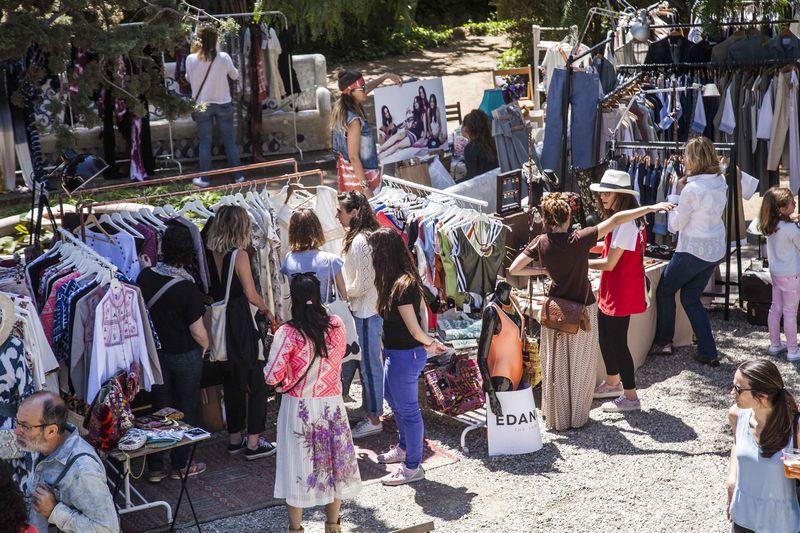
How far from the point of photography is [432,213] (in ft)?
25.9

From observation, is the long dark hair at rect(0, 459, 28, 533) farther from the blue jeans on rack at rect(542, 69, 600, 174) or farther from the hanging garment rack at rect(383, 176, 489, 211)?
the blue jeans on rack at rect(542, 69, 600, 174)

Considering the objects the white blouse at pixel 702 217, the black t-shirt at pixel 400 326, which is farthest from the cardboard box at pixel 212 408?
the white blouse at pixel 702 217

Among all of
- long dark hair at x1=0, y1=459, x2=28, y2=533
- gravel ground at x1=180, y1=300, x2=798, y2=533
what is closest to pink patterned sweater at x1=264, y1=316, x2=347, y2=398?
gravel ground at x1=180, y1=300, x2=798, y2=533

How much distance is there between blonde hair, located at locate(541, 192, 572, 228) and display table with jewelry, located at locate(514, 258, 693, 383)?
919 millimetres

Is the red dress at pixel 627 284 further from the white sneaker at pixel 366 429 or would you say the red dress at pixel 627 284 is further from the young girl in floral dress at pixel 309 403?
the young girl in floral dress at pixel 309 403

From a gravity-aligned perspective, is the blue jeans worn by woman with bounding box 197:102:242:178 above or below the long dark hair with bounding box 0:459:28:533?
above

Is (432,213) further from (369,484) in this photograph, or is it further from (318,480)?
(318,480)

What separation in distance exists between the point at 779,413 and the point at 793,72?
632 cm

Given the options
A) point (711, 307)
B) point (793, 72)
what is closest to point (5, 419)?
point (711, 307)

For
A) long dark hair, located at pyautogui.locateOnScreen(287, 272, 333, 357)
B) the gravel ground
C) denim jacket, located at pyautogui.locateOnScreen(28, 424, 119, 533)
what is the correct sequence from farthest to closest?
the gravel ground → long dark hair, located at pyautogui.locateOnScreen(287, 272, 333, 357) → denim jacket, located at pyautogui.locateOnScreen(28, 424, 119, 533)

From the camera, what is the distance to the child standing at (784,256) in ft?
26.4

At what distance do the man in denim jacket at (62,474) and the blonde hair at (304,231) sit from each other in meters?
2.50

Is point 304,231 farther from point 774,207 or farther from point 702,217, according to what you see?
point 774,207

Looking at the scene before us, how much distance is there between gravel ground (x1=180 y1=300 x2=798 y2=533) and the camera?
6.07m
